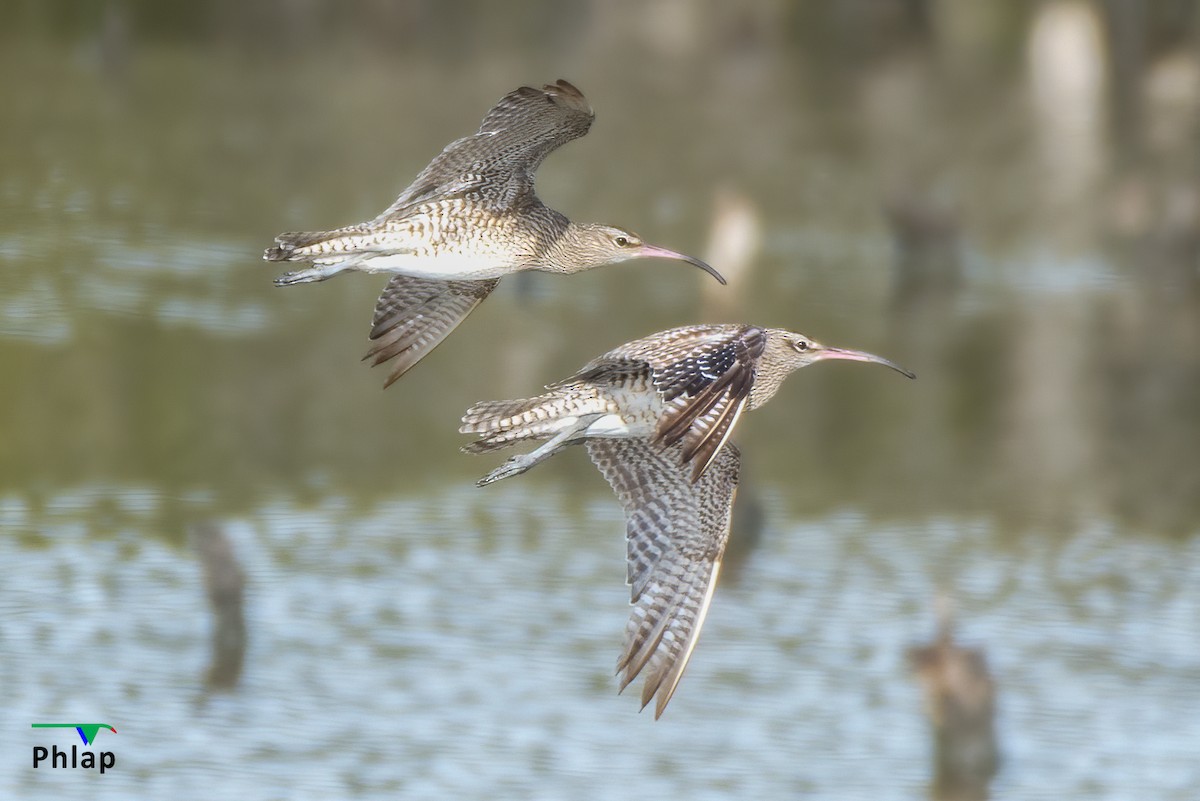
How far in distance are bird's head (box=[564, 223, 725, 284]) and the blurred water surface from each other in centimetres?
833

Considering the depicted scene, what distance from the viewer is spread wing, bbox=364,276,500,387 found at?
12.0 meters

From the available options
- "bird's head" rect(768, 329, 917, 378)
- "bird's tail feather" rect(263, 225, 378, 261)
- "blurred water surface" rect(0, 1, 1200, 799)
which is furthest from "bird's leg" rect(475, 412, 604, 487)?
"blurred water surface" rect(0, 1, 1200, 799)

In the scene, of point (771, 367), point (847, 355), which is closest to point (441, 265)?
point (771, 367)

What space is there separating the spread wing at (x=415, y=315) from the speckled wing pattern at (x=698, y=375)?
43.1 inches

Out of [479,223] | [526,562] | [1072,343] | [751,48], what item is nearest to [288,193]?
[1072,343]

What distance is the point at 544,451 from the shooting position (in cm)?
1073

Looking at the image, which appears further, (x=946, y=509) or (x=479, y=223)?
(x=946, y=509)

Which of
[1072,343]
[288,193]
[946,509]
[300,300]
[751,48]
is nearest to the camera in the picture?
[946,509]

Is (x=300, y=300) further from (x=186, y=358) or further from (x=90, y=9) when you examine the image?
(x=90, y=9)

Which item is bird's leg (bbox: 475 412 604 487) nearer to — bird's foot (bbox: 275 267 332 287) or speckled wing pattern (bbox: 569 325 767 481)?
speckled wing pattern (bbox: 569 325 767 481)

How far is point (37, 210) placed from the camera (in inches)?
1419

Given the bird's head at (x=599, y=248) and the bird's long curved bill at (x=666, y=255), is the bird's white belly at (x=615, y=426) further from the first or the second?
the bird's head at (x=599, y=248)

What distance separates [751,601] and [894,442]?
612 cm

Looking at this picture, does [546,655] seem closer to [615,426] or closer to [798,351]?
[798,351]
